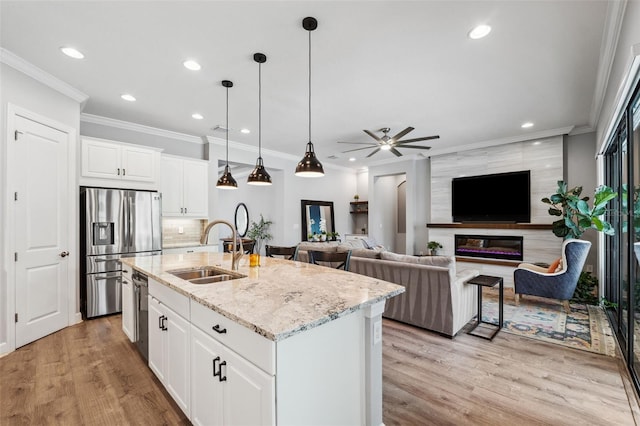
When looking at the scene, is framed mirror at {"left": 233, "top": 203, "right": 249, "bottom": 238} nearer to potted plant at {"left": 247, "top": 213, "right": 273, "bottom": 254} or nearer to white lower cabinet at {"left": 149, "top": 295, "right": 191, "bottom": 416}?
potted plant at {"left": 247, "top": 213, "right": 273, "bottom": 254}

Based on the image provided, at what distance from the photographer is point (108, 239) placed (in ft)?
13.0

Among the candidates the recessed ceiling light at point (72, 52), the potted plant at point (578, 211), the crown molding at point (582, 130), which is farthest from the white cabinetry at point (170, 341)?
the crown molding at point (582, 130)

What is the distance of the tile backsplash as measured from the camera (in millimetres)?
5145

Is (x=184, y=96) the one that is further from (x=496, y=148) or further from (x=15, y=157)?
(x=496, y=148)

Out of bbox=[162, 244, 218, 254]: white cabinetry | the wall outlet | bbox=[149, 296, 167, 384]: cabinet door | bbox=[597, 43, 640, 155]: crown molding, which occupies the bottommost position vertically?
bbox=[149, 296, 167, 384]: cabinet door

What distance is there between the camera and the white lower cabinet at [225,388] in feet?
4.08

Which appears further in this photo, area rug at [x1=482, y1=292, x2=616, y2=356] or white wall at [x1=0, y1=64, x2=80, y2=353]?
area rug at [x1=482, y1=292, x2=616, y2=356]

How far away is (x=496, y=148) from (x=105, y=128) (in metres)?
6.95

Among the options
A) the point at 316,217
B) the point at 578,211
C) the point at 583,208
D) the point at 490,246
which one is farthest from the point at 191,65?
the point at 490,246

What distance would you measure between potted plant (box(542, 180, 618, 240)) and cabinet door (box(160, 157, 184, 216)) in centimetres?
604

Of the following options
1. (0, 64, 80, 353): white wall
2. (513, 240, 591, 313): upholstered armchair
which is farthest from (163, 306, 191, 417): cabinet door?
(513, 240, 591, 313): upholstered armchair

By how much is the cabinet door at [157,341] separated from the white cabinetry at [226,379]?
0.54 metres

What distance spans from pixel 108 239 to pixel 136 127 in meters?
1.93

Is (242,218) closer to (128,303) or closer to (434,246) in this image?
(434,246)
